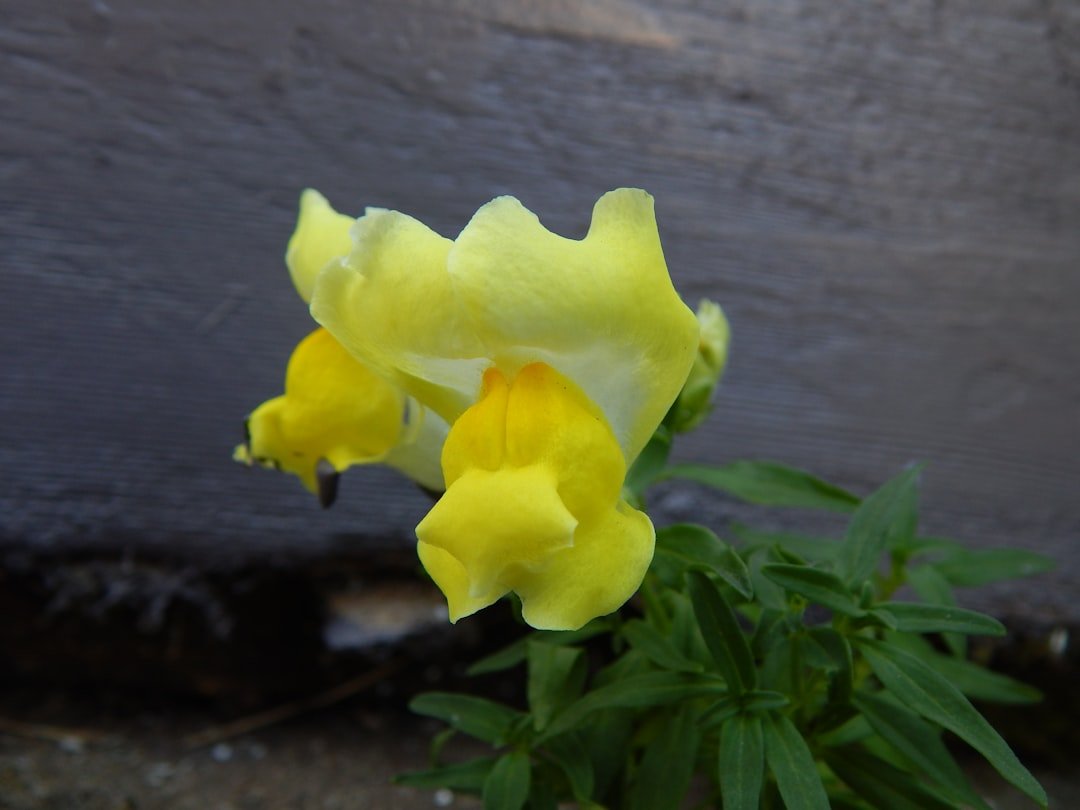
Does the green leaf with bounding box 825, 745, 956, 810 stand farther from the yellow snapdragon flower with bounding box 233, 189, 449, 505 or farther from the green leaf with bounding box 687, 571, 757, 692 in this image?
the yellow snapdragon flower with bounding box 233, 189, 449, 505

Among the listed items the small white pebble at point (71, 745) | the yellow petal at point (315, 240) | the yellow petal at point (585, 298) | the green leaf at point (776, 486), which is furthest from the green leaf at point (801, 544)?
the small white pebble at point (71, 745)

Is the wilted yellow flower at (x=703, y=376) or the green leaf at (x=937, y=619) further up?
the wilted yellow flower at (x=703, y=376)

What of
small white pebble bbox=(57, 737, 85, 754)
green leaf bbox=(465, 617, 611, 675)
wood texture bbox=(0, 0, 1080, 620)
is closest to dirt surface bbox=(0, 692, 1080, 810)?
small white pebble bbox=(57, 737, 85, 754)

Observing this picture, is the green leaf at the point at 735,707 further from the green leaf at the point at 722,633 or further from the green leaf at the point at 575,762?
the green leaf at the point at 575,762

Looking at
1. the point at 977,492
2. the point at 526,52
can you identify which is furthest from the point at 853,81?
the point at 977,492

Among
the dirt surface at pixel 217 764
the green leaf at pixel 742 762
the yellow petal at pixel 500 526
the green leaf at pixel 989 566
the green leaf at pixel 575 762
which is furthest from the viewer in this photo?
the dirt surface at pixel 217 764
